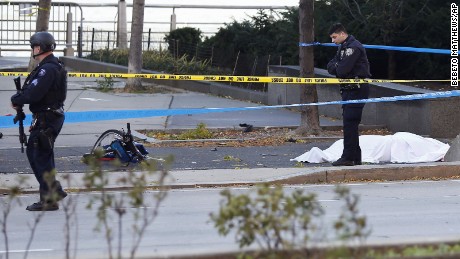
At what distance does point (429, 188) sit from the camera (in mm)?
12867

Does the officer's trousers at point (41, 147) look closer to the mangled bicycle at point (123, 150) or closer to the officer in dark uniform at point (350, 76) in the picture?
the mangled bicycle at point (123, 150)

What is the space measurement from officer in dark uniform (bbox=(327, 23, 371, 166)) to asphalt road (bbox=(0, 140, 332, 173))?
21.9 inches

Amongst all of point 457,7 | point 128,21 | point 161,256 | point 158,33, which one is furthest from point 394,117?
point 128,21

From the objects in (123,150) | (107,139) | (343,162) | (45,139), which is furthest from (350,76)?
(45,139)

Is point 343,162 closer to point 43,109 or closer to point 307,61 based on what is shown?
point 307,61

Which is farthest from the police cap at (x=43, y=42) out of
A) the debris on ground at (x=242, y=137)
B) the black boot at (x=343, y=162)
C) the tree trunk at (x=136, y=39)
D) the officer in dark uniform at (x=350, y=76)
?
the tree trunk at (x=136, y=39)

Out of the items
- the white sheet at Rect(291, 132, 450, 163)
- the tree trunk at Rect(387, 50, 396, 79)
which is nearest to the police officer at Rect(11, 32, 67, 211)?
the white sheet at Rect(291, 132, 450, 163)

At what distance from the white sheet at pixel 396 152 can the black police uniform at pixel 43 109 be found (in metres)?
4.69

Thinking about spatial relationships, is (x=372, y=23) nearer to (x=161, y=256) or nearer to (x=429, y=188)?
(x=429, y=188)

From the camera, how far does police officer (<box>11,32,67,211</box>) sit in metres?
10.9

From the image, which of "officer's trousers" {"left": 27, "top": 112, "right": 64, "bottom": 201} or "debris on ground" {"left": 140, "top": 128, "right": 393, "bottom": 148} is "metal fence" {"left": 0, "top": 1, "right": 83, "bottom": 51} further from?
"officer's trousers" {"left": 27, "top": 112, "right": 64, "bottom": 201}

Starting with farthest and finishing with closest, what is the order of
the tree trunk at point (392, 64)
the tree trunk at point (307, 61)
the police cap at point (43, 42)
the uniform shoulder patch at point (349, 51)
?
the tree trunk at point (392, 64)
the tree trunk at point (307, 61)
the uniform shoulder patch at point (349, 51)
the police cap at point (43, 42)

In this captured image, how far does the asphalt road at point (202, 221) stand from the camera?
885 centimetres

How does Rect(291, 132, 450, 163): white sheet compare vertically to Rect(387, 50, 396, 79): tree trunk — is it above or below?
below
